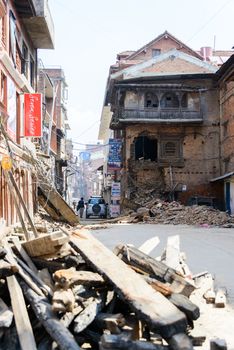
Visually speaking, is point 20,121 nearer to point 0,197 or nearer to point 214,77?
point 0,197

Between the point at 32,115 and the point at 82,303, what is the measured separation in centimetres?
1707

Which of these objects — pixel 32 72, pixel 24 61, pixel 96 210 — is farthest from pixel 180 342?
pixel 96 210

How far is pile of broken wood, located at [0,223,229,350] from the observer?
15.7 ft

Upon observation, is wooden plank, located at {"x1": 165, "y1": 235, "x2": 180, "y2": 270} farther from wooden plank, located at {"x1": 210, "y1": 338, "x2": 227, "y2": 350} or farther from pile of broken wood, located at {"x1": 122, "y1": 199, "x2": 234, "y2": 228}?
pile of broken wood, located at {"x1": 122, "y1": 199, "x2": 234, "y2": 228}

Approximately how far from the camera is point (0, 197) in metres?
16.8

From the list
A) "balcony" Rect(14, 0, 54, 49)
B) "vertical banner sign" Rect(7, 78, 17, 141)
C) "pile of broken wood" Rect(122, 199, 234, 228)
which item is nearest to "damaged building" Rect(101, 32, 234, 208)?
"pile of broken wood" Rect(122, 199, 234, 228)

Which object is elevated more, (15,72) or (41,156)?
(15,72)

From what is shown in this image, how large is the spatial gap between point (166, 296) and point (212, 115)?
33501 mm

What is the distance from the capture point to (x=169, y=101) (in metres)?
38.1

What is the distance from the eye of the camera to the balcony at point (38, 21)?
69.6 ft

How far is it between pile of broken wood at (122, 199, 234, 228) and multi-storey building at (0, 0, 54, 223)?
9266mm

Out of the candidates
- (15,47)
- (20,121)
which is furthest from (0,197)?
(15,47)

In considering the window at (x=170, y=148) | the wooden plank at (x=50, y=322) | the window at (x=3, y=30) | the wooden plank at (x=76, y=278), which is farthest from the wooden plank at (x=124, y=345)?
the window at (x=170, y=148)

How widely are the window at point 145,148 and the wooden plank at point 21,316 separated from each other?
110 feet
